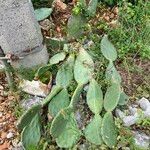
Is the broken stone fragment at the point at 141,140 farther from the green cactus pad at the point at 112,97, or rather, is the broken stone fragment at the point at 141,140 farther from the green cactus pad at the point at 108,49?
the green cactus pad at the point at 108,49

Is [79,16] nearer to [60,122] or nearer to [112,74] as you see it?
[112,74]

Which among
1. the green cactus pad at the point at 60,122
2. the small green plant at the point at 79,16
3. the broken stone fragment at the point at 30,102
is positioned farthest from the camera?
the small green plant at the point at 79,16

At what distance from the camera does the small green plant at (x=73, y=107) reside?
2951 mm

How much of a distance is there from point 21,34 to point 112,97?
74cm

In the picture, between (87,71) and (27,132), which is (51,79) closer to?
(87,71)

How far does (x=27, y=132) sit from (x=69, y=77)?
485 millimetres

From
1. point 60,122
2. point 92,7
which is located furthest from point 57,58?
point 60,122

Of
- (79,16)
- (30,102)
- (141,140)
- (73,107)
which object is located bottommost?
(141,140)

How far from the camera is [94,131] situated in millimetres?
2975

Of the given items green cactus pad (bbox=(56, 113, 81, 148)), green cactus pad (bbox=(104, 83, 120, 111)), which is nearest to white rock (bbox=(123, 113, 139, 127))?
green cactus pad (bbox=(104, 83, 120, 111))

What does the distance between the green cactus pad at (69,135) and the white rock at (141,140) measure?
0.37m

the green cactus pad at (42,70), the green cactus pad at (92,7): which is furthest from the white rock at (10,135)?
the green cactus pad at (92,7)

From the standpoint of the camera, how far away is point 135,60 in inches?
139

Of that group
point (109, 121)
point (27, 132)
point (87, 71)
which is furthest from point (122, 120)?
point (27, 132)
